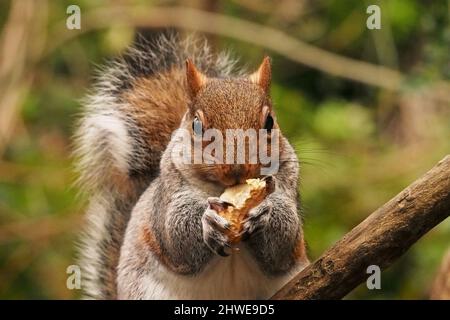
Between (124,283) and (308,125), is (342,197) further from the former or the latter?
(124,283)

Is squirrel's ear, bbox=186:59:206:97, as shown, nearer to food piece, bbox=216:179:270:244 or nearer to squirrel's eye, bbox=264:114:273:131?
squirrel's eye, bbox=264:114:273:131

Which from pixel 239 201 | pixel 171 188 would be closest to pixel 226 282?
pixel 171 188

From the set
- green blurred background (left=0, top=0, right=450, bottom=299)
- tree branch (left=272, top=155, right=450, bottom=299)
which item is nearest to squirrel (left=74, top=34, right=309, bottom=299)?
tree branch (left=272, top=155, right=450, bottom=299)

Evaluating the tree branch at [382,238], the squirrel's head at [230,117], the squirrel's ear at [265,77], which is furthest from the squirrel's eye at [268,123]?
the tree branch at [382,238]

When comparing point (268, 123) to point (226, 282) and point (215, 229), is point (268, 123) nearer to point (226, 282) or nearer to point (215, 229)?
point (215, 229)
